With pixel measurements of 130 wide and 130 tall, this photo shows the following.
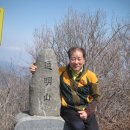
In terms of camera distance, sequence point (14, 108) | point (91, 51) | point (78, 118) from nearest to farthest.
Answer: point (78, 118) → point (14, 108) → point (91, 51)

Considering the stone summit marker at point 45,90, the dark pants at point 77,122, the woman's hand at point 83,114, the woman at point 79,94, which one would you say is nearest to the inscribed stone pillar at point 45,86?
the stone summit marker at point 45,90

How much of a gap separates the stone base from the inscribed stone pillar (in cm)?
15

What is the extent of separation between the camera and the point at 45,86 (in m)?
4.15

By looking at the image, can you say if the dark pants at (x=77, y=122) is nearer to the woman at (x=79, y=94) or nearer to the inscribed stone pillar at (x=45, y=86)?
the woman at (x=79, y=94)

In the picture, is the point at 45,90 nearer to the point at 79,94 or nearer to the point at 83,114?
the point at 79,94

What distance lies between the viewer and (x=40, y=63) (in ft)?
13.7

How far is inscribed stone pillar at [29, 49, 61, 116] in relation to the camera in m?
4.15

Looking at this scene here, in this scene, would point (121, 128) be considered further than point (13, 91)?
Answer: Yes

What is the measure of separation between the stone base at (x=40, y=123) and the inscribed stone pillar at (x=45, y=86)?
0.50ft

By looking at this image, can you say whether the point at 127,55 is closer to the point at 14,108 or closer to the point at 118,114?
the point at 118,114

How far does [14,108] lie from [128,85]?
11.3 feet

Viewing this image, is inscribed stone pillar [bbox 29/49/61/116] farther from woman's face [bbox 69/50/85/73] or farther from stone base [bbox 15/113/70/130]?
woman's face [bbox 69/50/85/73]

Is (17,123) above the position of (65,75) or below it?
below

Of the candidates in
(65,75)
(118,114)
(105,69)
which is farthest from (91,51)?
(65,75)
